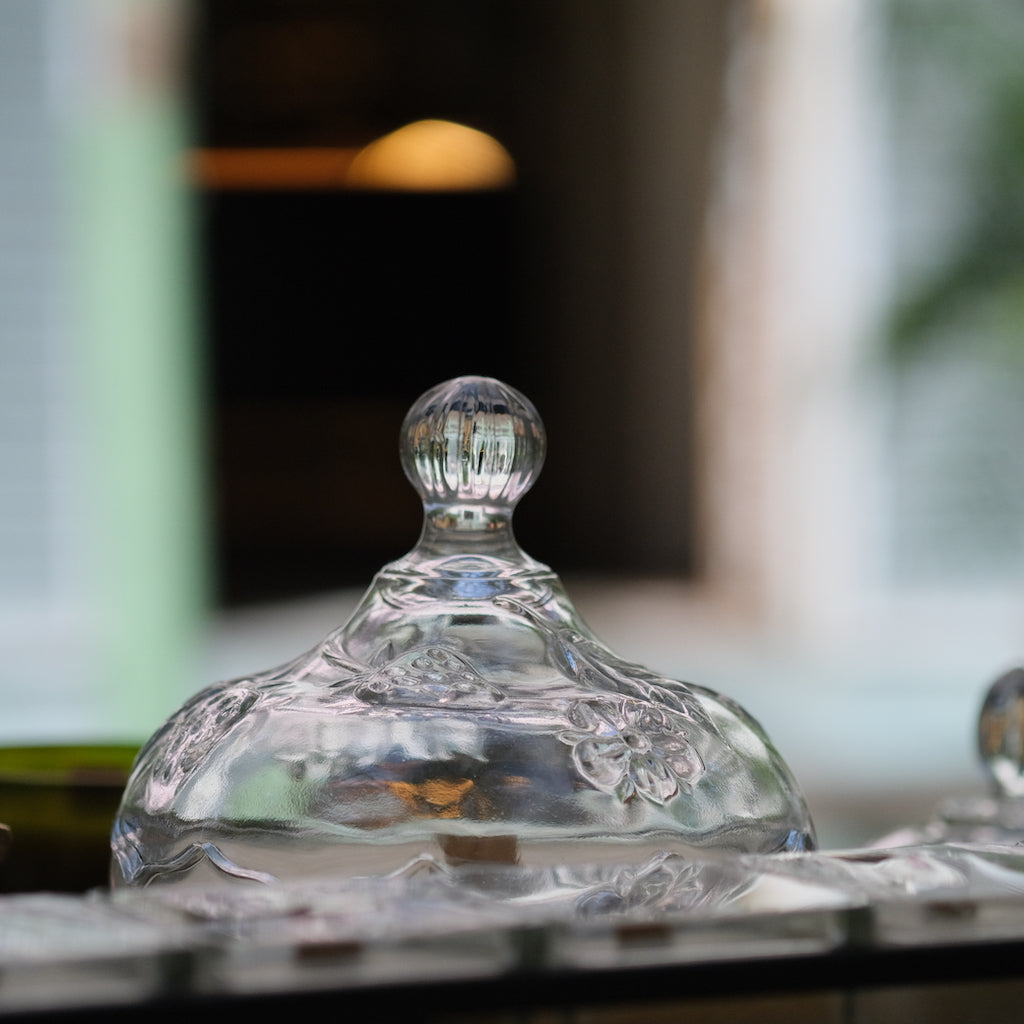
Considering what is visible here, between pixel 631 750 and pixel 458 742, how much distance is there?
29 mm

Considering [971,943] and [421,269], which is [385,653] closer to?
[971,943]

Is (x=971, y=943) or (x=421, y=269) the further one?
(x=421, y=269)

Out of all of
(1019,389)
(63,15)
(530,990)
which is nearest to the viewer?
(530,990)

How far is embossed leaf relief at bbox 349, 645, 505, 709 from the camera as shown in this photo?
0.26 metres

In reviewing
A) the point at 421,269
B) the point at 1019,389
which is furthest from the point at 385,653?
the point at 421,269

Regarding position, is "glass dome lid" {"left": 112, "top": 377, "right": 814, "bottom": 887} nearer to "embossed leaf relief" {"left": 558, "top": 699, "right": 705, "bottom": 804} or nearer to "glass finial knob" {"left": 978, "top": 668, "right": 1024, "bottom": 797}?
"embossed leaf relief" {"left": 558, "top": 699, "right": 705, "bottom": 804}

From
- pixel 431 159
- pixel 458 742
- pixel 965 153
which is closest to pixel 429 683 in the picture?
pixel 458 742

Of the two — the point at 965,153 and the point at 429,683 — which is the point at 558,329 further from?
the point at 429,683

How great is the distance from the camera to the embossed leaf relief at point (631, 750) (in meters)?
0.26

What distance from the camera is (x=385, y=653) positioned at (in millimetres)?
281

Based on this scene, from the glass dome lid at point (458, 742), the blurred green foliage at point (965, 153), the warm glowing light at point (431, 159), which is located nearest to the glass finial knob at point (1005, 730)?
the glass dome lid at point (458, 742)

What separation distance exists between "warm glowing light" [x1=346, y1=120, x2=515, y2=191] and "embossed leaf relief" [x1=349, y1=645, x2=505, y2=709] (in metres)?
4.97

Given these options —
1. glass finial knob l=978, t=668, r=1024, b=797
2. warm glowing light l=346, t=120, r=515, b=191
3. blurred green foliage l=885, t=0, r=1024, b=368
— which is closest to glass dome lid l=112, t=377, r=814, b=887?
glass finial knob l=978, t=668, r=1024, b=797

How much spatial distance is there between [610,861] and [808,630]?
360 cm
